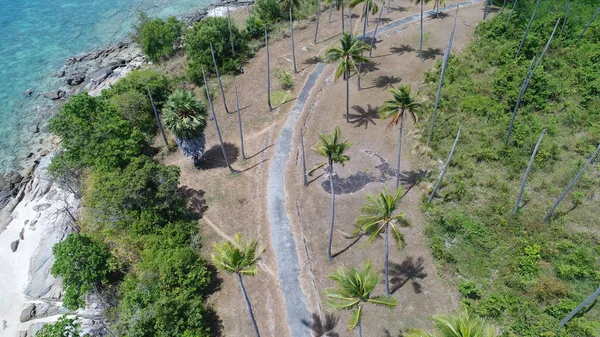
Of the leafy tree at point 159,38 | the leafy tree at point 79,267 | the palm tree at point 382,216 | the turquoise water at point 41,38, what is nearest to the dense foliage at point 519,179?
the palm tree at point 382,216

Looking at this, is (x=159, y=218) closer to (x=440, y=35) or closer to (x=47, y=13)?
(x=440, y=35)

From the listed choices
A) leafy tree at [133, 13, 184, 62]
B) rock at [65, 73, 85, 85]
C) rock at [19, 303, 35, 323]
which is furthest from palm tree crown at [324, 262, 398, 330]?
rock at [65, 73, 85, 85]

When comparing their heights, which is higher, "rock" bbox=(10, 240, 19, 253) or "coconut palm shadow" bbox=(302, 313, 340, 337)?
"coconut palm shadow" bbox=(302, 313, 340, 337)

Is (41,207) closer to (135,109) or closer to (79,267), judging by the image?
(135,109)

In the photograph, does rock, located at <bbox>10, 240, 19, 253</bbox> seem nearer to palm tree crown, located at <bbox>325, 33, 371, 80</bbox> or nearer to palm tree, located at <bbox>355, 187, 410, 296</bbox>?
palm tree, located at <bbox>355, 187, 410, 296</bbox>

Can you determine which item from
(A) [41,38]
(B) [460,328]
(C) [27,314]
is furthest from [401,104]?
(A) [41,38]

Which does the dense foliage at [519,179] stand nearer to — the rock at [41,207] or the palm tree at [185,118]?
the palm tree at [185,118]

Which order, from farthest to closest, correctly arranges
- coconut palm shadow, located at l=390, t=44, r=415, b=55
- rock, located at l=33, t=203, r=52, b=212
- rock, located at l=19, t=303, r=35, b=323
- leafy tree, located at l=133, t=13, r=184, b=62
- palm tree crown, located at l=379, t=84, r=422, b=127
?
leafy tree, located at l=133, t=13, r=184, b=62
coconut palm shadow, located at l=390, t=44, r=415, b=55
rock, located at l=33, t=203, r=52, b=212
rock, located at l=19, t=303, r=35, b=323
palm tree crown, located at l=379, t=84, r=422, b=127
